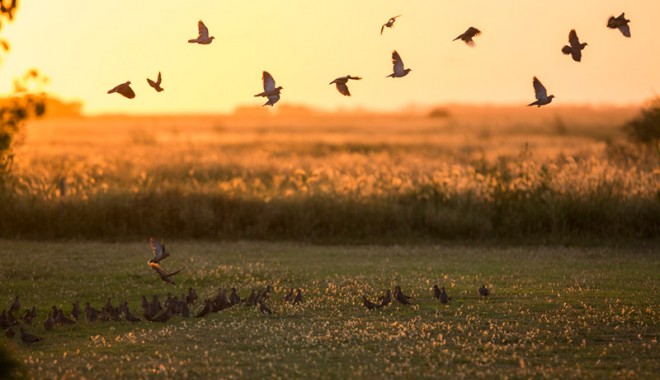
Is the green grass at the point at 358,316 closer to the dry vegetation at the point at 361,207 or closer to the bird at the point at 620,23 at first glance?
the dry vegetation at the point at 361,207

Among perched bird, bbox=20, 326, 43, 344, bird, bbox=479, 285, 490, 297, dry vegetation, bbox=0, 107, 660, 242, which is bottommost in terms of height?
perched bird, bbox=20, 326, 43, 344

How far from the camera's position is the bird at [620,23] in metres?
14.8

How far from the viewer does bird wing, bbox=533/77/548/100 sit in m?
14.8

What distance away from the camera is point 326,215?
2605 centimetres

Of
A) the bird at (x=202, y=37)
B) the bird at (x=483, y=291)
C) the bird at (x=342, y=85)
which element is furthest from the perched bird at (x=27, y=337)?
the bird at (x=483, y=291)

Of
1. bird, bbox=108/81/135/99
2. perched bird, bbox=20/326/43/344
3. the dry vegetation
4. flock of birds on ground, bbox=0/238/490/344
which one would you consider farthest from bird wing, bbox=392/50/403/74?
the dry vegetation

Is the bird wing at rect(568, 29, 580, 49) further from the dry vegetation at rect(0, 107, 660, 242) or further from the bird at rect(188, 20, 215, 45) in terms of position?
the dry vegetation at rect(0, 107, 660, 242)

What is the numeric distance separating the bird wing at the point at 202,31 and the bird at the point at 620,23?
579 centimetres

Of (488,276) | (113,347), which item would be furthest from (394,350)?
(488,276)

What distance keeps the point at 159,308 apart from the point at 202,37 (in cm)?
401

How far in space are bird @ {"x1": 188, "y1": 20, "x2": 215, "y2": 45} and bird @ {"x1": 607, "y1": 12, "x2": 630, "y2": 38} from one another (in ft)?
18.8

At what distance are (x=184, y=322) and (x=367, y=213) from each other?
1152 cm

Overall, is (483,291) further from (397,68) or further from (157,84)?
(157,84)

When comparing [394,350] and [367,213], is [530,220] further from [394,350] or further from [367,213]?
[394,350]
